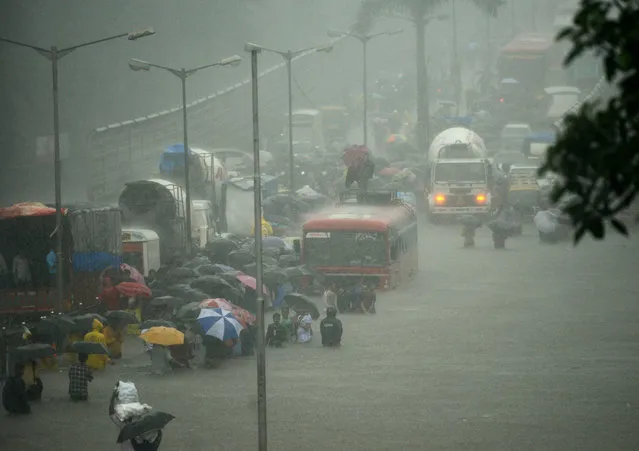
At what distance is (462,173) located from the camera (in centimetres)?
5238

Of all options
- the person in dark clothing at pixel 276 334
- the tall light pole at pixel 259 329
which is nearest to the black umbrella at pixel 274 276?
the person in dark clothing at pixel 276 334

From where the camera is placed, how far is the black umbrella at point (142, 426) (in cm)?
1662

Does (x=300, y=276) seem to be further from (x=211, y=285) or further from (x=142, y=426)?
(x=142, y=426)

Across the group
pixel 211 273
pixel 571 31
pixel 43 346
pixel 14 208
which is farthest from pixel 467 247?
pixel 571 31

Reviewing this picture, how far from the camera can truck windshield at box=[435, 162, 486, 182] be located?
171 ft

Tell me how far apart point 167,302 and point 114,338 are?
108 inches

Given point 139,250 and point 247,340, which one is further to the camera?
point 139,250

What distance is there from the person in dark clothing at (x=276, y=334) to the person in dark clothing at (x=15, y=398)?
7508 millimetres

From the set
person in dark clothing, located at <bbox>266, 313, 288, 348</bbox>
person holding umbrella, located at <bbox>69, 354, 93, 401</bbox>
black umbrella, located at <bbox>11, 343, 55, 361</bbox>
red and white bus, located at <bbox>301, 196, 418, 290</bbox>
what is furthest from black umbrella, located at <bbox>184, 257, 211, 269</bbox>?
black umbrella, located at <bbox>11, 343, 55, 361</bbox>

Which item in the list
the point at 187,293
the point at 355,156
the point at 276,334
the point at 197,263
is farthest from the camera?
the point at 355,156

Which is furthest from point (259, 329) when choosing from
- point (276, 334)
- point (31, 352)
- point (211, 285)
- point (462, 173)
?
point (462, 173)

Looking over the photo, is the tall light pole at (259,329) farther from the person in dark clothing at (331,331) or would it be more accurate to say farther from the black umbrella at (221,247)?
the black umbrella at (221,247)

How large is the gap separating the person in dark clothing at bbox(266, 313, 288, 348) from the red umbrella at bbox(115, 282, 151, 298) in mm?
3049

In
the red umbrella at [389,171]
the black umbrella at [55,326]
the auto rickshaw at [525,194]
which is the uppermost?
the red umbrella at [389,171]
